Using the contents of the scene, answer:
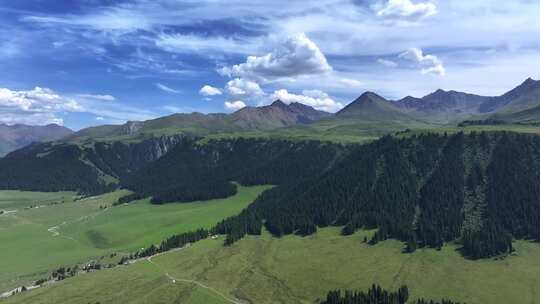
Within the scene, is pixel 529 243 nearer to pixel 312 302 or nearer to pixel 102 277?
pixel 312 302

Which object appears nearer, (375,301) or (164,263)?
(375,301)

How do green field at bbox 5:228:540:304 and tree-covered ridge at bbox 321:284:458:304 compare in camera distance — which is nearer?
tree-covered ridge at bbox 321:284:458:304

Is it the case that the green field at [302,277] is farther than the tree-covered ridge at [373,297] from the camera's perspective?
Yes

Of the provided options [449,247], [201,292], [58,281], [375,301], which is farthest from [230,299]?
[449,247]

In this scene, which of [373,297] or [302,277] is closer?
[373,297]

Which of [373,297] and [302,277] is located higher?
[302,277]
